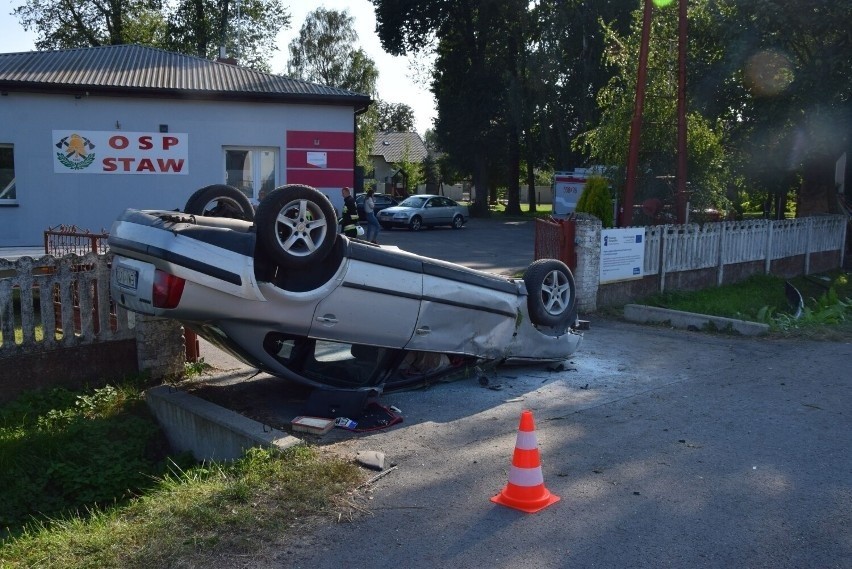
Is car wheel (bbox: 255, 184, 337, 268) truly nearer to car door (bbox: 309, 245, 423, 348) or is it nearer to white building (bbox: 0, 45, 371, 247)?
car door (bbox: 309, 245, 423, 348)

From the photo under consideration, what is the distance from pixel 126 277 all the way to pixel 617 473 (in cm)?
390

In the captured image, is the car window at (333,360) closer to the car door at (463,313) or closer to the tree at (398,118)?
the car door at (463,313)

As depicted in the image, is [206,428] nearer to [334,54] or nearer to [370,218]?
[370,218]

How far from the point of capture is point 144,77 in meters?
20.2

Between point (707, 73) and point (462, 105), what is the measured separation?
81.3 feet

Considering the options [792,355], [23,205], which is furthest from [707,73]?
[23,205]

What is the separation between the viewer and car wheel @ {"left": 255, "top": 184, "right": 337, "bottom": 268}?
241 inches

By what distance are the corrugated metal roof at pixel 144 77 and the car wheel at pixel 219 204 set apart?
1341 cm

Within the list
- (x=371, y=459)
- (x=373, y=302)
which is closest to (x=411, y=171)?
(x=373, y=302)

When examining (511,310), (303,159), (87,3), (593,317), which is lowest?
(593,317)

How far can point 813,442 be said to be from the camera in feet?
21.2

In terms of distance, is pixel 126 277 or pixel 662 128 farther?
pixel 662 128

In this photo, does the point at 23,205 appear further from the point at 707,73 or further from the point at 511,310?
the point at 707,73

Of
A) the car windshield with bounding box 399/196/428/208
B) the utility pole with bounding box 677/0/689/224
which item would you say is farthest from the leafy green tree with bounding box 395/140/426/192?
the utility pole with bounding box 677/0/689/224
